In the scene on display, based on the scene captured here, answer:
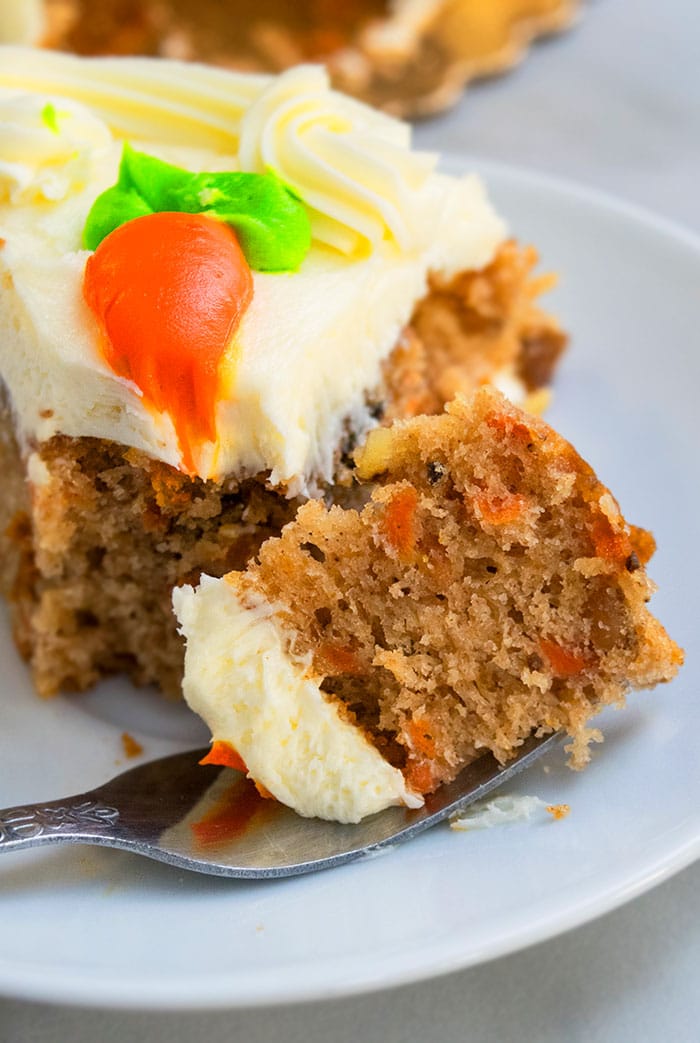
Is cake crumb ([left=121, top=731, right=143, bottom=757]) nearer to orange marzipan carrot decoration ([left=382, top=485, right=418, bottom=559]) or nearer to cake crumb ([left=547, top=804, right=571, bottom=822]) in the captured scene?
orange marzipan carrot decoration ([left=382, top=485, right=418, bottom=559])

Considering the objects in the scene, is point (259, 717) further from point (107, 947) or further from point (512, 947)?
point (512, 947)

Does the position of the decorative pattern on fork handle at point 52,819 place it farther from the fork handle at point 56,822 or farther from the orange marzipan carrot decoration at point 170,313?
the orange marzipan carrot decoration at point 170,313

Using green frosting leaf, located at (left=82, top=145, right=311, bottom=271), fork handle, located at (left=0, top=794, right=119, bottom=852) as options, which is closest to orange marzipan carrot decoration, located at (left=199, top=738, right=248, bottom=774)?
fork handle, located at (left=0, top=794, right=119, bottom=852)

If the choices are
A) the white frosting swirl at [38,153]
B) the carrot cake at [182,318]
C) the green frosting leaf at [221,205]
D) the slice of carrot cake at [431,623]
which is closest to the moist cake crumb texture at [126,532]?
the carrot cake at [182,318]

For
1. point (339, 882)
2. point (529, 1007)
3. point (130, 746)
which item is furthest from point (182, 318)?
point (529, 1007)

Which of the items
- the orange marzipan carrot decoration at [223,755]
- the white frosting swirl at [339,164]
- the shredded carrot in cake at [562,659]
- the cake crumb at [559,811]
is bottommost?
the orange marzipan carrot decoration at [223,755]

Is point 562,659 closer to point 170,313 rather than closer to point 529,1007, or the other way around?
point 529,1007
